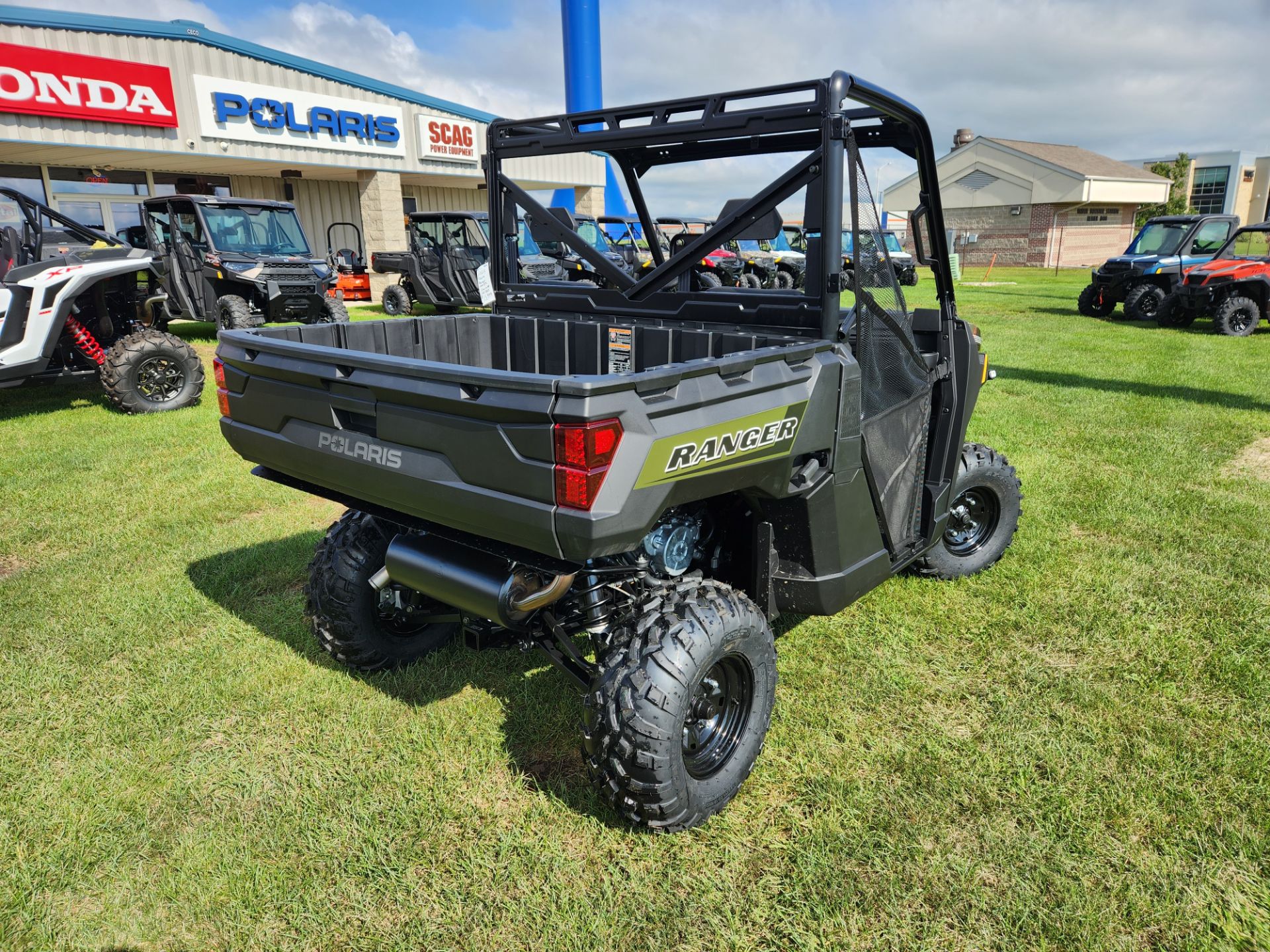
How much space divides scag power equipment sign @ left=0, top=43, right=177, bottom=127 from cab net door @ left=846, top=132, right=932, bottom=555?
1593cm

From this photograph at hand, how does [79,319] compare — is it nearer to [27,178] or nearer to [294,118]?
[294,118]

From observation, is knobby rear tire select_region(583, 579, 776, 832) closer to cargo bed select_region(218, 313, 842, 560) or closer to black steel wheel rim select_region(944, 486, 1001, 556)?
cargo bed select_region(218, 313, 842, 560)

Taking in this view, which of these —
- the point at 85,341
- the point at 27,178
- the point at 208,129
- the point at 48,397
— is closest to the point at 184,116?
the point at 208,129

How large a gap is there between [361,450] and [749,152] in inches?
81.0

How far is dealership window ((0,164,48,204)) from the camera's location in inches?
664

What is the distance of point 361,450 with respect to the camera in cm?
252

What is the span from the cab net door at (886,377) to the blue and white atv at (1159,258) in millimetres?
13477

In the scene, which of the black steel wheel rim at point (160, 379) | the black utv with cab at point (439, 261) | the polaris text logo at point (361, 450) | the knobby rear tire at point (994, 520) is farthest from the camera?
the black utv with cab at point (439, 261)

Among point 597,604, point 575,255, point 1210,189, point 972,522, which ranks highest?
point 1210,189

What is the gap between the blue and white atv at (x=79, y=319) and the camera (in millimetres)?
6863

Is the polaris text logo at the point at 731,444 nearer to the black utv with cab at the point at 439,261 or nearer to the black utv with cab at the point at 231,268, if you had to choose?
the black utv with cab at the point at 231,268

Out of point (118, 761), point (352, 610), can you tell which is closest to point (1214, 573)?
point (352, 610)

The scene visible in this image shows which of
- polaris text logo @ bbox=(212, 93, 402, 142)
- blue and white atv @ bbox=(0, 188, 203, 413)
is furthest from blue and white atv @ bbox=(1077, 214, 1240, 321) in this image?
polaris text logo @ bbox=(212, 93, 402, 142)

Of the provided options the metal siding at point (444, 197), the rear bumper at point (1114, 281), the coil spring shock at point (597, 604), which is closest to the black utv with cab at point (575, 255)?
the coil spring shock at point (597, 604)
